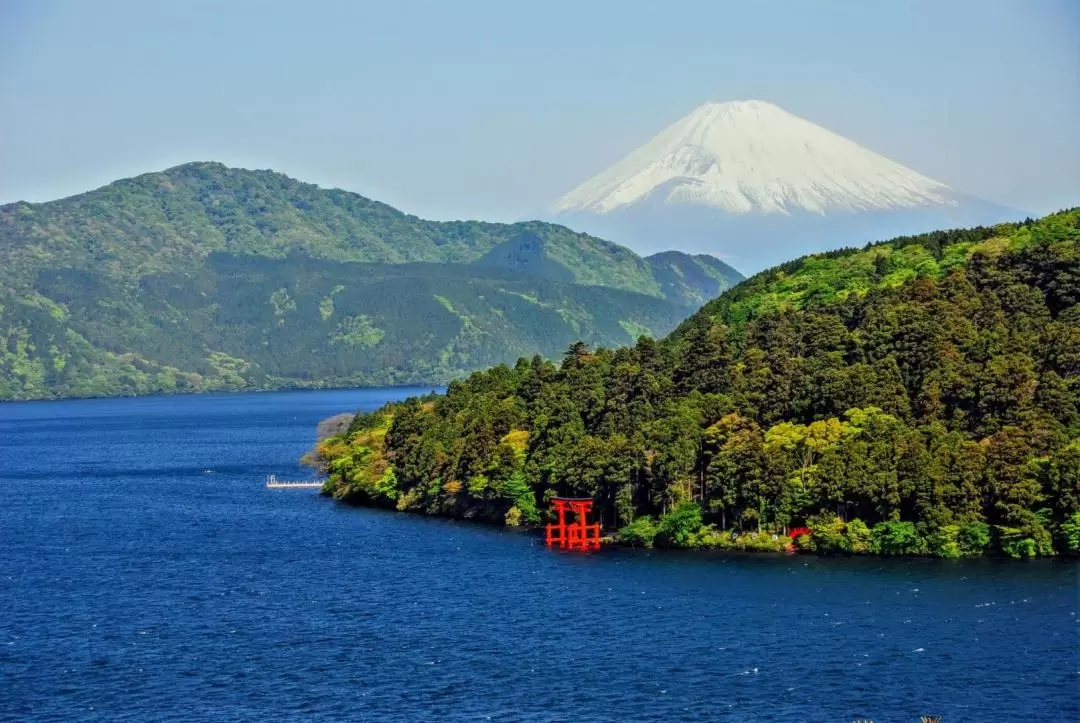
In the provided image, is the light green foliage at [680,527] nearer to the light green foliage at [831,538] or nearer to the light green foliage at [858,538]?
the light green foliage at [831,538]

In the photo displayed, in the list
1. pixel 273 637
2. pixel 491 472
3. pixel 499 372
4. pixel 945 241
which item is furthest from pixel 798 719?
pixel 945 241

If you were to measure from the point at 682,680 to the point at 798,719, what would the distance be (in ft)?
23.9

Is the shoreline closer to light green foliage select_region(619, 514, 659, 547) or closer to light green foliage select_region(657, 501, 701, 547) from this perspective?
light green foliage select_region(619, 514, 659, 547)

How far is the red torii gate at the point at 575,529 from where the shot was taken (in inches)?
3927

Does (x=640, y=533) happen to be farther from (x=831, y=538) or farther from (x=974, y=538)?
(x=974, y=538)

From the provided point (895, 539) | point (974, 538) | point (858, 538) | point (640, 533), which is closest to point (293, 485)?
point (640, 533)

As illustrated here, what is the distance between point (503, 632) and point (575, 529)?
91.3 feet

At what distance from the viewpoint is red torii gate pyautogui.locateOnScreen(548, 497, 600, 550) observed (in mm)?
99750

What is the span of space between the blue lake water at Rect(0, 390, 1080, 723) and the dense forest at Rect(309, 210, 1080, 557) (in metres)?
4.54

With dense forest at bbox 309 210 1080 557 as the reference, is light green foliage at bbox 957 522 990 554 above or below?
below

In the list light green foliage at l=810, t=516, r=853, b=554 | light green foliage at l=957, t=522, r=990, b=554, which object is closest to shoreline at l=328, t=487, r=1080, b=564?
light green foliage at l=810, t=516, r=853, b=554

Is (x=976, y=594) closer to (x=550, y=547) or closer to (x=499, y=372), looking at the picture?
(x=550, y=547)

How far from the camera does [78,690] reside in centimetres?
6406

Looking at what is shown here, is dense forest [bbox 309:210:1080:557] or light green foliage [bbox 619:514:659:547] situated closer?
dense forest [bbox 309:210:1080:557]
